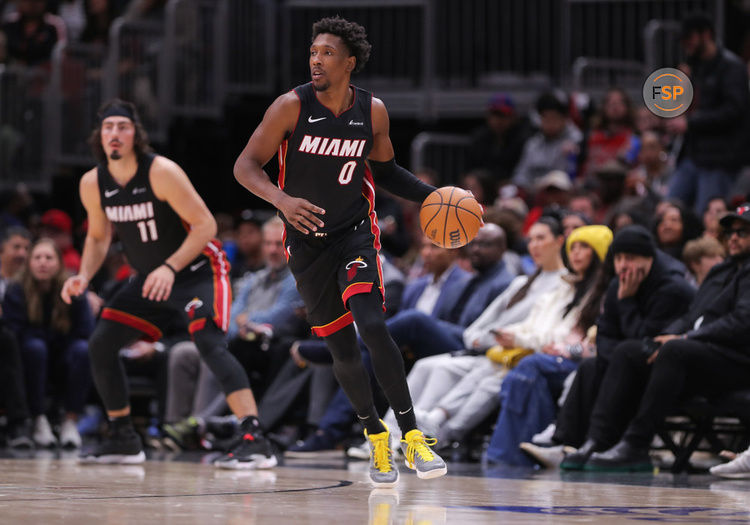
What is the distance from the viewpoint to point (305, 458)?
27.2 feet

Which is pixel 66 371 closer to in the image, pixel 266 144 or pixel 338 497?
pixel 266 144

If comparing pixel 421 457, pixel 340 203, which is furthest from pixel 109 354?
pixel 421 457

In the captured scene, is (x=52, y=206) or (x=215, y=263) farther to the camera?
(x=52, y=206)

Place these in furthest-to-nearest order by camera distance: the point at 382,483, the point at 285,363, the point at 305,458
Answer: the point at 285,363 < the point at 305,458 < the point at 382,483

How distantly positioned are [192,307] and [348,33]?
201 cm

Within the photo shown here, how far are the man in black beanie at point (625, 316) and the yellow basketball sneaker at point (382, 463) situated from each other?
1.75 meters

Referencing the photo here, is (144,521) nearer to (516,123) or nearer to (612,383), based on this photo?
(612,383)

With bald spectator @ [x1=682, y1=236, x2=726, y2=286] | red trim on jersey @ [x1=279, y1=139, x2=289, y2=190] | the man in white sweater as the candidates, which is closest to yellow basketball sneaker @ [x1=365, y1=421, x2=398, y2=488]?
red trim on jersey @ [x1=279, y1=139, x2=289, y2=190]

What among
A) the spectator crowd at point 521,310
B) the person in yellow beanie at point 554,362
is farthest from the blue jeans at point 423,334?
the person in yellow beanie at point 554,362

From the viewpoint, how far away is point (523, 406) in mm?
7609

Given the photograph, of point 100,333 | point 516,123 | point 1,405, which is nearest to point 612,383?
point 100,333

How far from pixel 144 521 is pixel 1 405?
6210mm

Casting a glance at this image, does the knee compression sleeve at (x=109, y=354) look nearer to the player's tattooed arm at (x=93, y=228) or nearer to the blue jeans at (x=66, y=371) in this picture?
the player's tattooed arm at (x=93, y=228)

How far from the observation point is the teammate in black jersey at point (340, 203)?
5535mm
